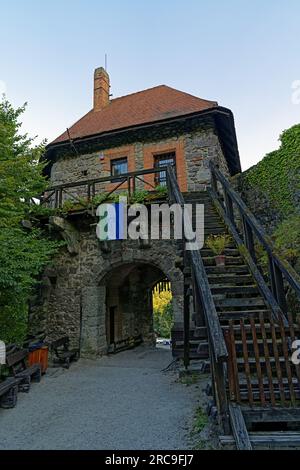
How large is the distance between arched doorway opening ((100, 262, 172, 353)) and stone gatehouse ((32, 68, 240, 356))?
39 mm

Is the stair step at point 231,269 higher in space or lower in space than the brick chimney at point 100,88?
lower

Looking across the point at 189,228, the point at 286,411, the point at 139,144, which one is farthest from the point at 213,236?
the point at 139,144

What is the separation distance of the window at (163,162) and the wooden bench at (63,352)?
223 inches

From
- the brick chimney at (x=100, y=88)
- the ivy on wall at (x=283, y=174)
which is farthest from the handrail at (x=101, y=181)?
the brick chimney at (x=100, y=88)

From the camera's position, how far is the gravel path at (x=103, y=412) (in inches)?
138

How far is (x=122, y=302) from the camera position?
12.2 m

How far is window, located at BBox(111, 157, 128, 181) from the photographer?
1078cm

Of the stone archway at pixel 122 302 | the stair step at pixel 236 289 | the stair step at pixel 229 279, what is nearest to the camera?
the stair step at pixel 236 289

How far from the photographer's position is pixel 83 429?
12.8 feet

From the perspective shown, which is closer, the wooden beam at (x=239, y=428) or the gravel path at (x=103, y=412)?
the wooden beam at (x=239, y=428)

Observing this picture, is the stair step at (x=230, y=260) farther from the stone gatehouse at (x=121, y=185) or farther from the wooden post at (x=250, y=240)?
the stone gatehouse at (x=121, y=185)

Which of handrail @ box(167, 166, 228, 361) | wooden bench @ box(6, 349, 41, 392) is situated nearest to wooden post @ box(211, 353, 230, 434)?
handrail @ box(167, 166, 228, 361)

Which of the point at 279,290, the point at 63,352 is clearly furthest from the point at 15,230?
the point at 279,290
